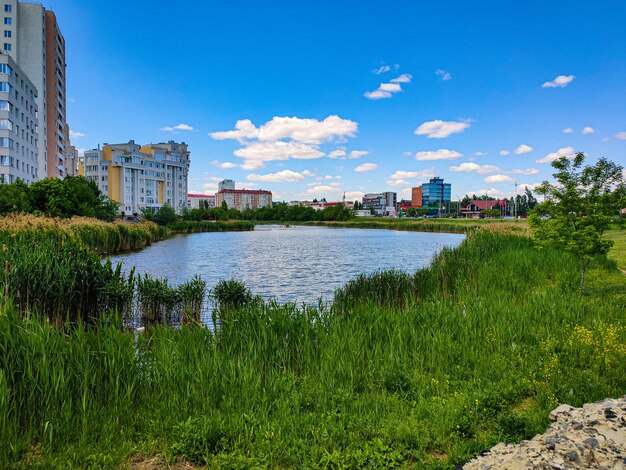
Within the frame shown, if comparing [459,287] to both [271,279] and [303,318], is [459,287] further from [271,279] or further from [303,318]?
[271,279]

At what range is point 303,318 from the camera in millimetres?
7336

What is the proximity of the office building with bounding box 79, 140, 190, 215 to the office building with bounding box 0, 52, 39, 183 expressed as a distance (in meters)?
34.1

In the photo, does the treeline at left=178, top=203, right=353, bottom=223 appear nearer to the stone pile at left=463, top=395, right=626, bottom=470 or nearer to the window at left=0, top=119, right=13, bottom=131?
the window at left=0, top=119, right=13, bottom=131

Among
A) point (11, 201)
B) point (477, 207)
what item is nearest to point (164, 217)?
point (11, 201)

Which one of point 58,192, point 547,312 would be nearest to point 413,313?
point 547,312

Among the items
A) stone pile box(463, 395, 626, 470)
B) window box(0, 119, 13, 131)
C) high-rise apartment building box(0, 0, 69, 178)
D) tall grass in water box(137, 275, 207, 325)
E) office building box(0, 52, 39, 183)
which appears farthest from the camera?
high-rise apartment building box(0, 0, 69, 178)

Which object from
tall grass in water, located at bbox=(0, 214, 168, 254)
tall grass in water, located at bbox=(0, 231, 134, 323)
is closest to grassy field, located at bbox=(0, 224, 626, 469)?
tall grass in water, located at bbox=(0, 231, 134, 323)

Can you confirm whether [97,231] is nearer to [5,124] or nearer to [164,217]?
[5,124]

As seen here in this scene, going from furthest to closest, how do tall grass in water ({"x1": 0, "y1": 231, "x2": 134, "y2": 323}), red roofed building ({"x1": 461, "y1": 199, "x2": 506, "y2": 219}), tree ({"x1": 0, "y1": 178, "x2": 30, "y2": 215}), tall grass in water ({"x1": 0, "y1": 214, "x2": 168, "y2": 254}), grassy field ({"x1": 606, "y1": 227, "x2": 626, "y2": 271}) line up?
red roofed building ({"x1": 461, "y1": 199, "x2": 506, "y2": 219}) → tree ({"x1": 0, "y1": 178, "x2": 30, "y2": 215}) → tall grass in water ({"x1": 0, "y1": 214, "x2": 168, "y2": 254}) → grassy field ({"x1": 606, "y1": 227, "x2": 626, "y2": 271}) → tall grass in water ({"x1": 0, "y1": 231, "x2": 134, "y2": 323})

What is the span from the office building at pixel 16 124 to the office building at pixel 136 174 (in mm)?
34117

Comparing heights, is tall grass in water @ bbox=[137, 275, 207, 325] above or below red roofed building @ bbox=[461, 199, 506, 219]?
below

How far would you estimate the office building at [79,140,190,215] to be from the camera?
341ft

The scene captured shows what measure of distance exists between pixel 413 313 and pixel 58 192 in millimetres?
38139

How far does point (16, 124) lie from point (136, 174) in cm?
5032
